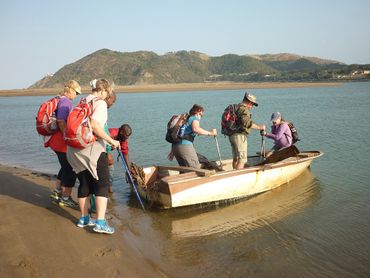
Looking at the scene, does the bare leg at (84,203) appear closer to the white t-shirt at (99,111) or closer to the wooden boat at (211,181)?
the white t-shirt at (99,111)

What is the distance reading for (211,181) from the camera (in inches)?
314

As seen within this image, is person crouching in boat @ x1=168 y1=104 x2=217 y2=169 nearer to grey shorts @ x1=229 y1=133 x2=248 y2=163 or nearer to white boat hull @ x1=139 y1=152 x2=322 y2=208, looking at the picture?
white boat hull @ x1=139 y1=152 x2=322 y2=208

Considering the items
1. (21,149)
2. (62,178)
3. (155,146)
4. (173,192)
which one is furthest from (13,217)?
(21,149)

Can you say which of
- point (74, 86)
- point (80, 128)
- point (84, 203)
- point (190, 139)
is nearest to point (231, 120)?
point (190, 139)

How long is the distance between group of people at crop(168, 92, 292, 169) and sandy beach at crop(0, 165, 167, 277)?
80.3 inches

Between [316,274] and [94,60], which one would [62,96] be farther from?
[94,60]

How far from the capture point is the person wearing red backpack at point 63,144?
20.4 feet

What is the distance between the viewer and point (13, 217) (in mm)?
6289

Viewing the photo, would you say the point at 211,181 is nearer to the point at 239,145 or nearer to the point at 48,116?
the point at 239,145

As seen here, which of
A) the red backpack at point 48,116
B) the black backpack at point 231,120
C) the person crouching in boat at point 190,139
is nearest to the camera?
the red backpack at point 48,116

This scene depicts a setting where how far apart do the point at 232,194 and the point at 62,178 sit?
366 cm

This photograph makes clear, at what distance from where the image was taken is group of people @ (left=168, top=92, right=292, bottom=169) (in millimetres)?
7934

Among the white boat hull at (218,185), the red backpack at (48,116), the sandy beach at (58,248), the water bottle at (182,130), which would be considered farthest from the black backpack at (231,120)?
the red backpack at (48,116)

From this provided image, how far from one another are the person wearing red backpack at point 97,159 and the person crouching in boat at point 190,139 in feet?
7.89
